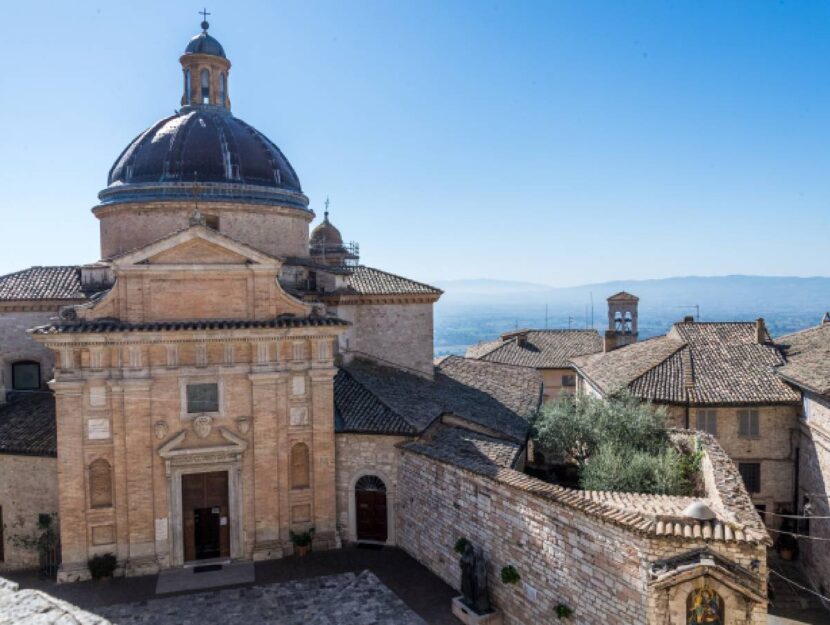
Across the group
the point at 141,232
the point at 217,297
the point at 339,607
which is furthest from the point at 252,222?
the point at 339,607

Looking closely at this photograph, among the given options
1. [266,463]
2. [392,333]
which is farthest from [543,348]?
[266,463]

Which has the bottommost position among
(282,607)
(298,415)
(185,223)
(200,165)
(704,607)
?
(282,607)

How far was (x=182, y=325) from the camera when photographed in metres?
18.6

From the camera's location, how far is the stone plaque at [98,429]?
60.0 ft

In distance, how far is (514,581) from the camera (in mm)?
15375

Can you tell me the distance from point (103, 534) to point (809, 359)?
27.3 m

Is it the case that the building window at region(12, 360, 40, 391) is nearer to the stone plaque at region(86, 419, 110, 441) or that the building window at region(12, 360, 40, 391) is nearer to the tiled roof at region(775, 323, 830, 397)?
the stone plaque at region(86, 419, 110, 441)

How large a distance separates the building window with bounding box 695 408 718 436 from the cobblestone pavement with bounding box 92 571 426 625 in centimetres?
1579

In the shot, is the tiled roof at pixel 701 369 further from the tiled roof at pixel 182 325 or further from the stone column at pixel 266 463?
the stone column at pixel 266 463

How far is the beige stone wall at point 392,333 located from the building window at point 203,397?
7228 millimetres

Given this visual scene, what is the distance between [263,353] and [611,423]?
1227cm

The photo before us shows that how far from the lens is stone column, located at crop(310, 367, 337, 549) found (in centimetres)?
2022

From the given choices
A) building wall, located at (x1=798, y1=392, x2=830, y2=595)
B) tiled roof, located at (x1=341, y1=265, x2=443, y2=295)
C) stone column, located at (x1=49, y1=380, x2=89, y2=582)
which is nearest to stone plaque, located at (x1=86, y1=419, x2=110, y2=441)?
stone column, located at (x1=49, y1=380, x2=89, y2=582)

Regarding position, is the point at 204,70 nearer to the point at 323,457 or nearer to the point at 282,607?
the point at 323,457
